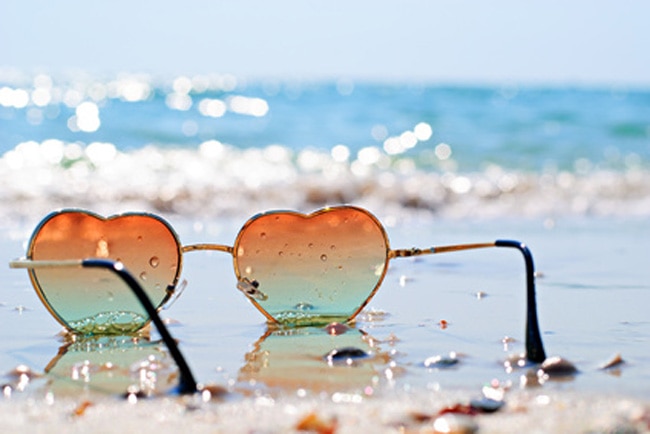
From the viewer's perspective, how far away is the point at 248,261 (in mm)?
2955

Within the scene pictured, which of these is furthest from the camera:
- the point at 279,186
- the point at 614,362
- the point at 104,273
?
the point at 279,186

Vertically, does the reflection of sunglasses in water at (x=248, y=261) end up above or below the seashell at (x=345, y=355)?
above

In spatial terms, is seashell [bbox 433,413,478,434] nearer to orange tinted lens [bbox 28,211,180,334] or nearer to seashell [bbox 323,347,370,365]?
seashell [bbox 323,347,370,365]

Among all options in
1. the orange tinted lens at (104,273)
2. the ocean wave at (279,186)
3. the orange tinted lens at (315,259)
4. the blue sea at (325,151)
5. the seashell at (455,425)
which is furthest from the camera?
the blue sea at (325,151)

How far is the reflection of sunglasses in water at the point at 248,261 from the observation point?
2791mm

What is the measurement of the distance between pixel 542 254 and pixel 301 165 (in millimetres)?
6328

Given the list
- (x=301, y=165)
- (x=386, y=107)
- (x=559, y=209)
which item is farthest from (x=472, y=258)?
(x=386, y=107)

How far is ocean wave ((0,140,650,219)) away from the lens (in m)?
7.86

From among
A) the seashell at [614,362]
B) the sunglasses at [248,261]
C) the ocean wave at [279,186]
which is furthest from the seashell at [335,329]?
the ocean wave at [279,186]

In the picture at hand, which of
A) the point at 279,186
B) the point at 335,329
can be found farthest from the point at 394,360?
the point at 279,186

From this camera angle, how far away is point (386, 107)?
57.3 ft

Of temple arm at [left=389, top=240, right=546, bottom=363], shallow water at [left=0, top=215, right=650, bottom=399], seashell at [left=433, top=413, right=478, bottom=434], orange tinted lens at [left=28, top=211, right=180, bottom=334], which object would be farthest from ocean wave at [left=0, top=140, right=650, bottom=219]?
seashell at [left=433, top=413, right=478, bottom=434]

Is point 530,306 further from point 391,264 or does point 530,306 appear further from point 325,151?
point 325,151

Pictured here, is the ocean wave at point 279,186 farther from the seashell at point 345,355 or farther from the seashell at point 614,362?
the seashell at point 614,362
